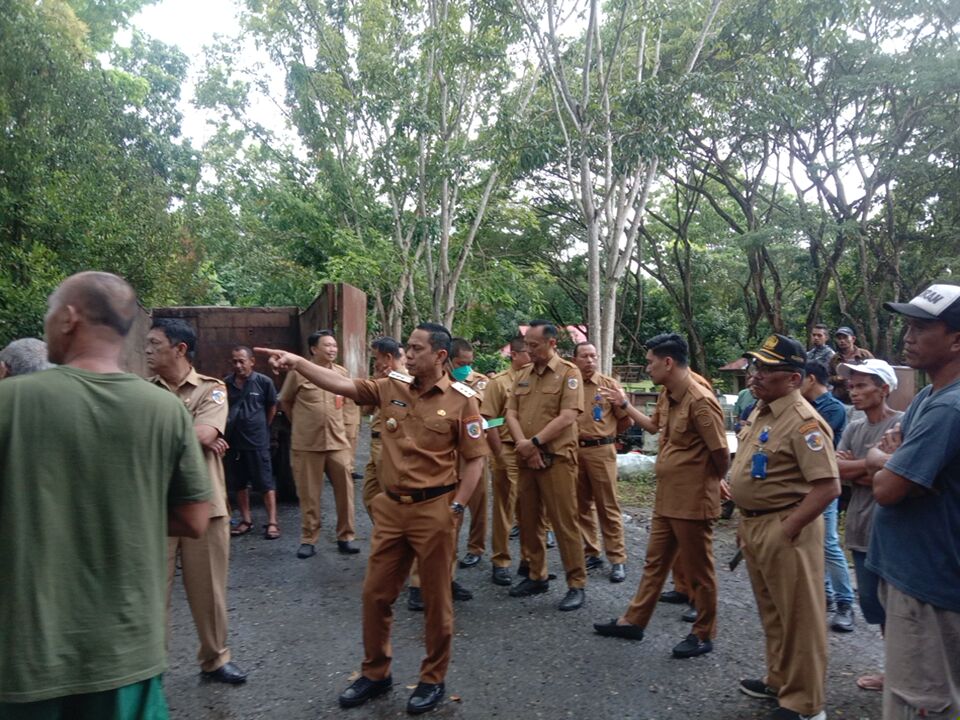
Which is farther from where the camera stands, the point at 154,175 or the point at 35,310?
the point at 154,175

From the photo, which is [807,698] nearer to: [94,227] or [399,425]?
→ [399,425]

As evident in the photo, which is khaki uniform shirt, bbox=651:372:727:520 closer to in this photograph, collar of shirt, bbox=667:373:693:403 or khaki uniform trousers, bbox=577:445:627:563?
collar of shirt, bbox=667:373:693:403

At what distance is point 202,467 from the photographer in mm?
2195

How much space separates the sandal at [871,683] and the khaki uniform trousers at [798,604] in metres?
0.70

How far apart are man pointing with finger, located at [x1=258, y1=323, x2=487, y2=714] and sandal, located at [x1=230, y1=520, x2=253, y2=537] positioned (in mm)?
3573

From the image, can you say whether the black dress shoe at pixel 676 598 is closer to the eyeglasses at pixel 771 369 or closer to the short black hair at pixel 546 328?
the short black hair at pixel 546 328

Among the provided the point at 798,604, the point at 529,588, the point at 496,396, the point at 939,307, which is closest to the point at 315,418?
the point at 496,396

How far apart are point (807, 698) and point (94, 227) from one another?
36.9 feet

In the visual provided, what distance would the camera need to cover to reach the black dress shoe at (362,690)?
3.62 m

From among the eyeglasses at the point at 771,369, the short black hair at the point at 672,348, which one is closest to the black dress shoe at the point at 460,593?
the short black hair at the point at 672,348

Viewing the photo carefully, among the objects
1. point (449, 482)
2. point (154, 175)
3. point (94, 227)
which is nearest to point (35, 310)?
point (94, 227)

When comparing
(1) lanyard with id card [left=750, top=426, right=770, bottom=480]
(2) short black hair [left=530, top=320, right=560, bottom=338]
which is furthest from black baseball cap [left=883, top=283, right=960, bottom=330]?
(2) short black hair [left=530, top=320, right=560, bottom=338]

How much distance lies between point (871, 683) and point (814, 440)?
158 cm

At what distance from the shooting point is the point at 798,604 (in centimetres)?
334
